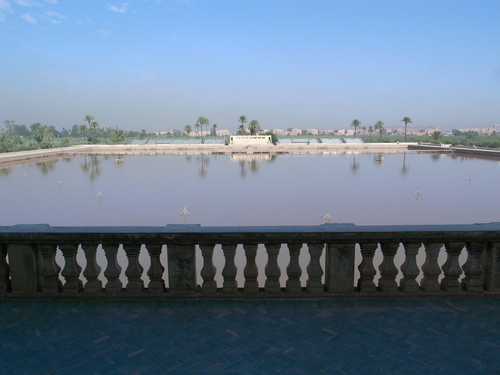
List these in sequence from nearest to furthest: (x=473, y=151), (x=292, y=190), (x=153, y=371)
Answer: (x=153, y=371) → (x=292, y=190) → (x=473, y=151)

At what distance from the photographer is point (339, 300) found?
416 cm

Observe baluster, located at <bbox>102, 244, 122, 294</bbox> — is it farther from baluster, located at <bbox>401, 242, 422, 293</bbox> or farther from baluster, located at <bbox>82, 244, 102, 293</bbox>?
baluster, located at <bbox>401, 242, 422, 293</bbox>

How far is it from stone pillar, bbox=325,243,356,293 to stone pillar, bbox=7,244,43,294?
3068 millimetres

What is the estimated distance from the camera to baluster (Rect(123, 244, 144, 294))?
4160 mm

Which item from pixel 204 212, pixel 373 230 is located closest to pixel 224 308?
pixel 373 230

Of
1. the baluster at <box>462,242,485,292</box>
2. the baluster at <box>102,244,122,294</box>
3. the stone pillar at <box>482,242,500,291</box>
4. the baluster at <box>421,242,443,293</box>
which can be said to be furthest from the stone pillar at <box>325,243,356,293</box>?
the baluster at <box>102,244,122,294</box>

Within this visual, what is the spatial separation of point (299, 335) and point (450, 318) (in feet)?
4.93

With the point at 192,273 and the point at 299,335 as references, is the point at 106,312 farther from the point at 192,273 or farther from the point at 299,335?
the point at 299,335

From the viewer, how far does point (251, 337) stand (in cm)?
346

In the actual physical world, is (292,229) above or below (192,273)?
above

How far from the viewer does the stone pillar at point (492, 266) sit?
4109 mm

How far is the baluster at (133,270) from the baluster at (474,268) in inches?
136

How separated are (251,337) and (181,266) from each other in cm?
111

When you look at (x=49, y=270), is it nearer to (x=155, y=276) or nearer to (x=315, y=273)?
(x=155, y=276)
